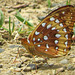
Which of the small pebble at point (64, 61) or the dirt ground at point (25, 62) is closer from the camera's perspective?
the dirt ground at point (25, 62)

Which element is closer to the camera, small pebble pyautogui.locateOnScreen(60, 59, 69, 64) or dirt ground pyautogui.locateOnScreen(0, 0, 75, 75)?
dirt ground pyautogui.locateOnScreen(0, 0, 75, 75)

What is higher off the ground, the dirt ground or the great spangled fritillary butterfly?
the great spangled fritillary butterfly

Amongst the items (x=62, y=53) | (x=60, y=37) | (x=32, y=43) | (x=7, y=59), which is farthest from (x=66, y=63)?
(x=7, y=59)

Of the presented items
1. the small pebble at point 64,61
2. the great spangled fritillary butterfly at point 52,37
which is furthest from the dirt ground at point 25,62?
the great spangled fritillary butterfly at point 52,37

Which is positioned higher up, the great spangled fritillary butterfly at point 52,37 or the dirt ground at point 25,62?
the great spangled fritillary butterfly at point 52,37

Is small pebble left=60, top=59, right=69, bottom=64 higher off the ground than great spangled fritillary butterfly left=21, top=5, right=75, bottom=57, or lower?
lower

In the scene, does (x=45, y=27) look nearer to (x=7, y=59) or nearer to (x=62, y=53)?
(x=62, y=53)

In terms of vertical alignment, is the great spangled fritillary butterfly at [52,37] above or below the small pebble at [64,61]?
above

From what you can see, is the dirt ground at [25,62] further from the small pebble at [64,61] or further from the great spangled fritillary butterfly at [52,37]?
the great spangled fritillary butterfly at [52,37]

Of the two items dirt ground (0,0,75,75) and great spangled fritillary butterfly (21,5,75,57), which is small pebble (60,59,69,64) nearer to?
dirt ground (0,0,75,75)

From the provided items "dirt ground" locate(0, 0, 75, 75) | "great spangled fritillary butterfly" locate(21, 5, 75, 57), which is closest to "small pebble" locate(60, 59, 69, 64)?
"dirt ground" locate(0, 0, 75, 75)
